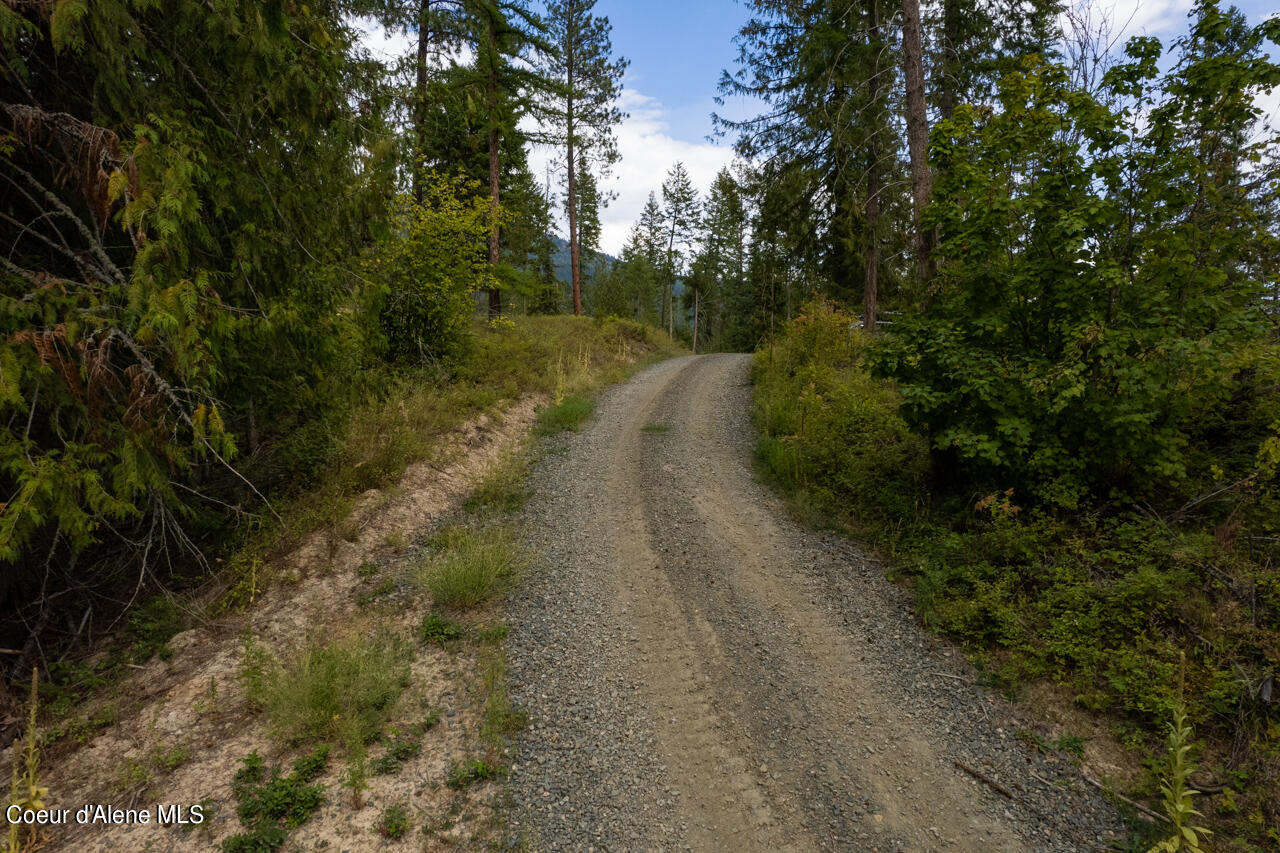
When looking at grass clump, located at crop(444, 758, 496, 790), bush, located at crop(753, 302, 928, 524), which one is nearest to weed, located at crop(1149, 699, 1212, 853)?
bush, located at crop(753, 302, 928, 524)

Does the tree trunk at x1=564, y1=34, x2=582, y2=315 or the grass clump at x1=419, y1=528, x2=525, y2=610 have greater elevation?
the tree trunk at x1=564, y1=34, x2=582, y2=315

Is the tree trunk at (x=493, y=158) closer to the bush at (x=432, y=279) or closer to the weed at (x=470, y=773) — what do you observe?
the bush at (x=432, y=279)

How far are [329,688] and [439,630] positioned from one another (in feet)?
3.52

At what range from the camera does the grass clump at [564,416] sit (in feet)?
36.5

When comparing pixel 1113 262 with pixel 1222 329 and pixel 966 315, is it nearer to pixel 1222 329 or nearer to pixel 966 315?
pixel 1222 329

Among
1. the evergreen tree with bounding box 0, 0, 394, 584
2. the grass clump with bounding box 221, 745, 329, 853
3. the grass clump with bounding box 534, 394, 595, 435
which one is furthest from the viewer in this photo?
the grass clump with bounding box 534, 394, 595, 435

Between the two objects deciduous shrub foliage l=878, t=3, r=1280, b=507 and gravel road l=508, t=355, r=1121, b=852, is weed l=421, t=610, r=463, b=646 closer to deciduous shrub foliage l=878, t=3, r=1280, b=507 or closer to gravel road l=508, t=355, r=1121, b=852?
gravel road l=508, t=355, r=1121, b=852

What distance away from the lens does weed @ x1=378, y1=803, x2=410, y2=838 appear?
10.4 ft

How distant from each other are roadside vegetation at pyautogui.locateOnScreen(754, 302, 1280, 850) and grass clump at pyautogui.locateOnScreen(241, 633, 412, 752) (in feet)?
16.2

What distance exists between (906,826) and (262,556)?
623 centimetres

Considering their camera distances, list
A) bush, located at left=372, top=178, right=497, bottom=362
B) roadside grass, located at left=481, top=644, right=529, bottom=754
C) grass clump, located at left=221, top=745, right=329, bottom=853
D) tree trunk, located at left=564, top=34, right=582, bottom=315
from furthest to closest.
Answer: tree trunk, located at left=564, top=34, right=582, bottom=315, bush, located at left=372, top=178, right=497, bottom=362, roadside grass, located at left=481, top=644, right=529, bottom=754, grass clump, located at left=221, top=745, right=329, bottom=853

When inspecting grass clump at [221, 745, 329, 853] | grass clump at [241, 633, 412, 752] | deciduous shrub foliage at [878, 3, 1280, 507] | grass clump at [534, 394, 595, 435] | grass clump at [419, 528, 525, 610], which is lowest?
grass clump at [221, 745, 329, 853]

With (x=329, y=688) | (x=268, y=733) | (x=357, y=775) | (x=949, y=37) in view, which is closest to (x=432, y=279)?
(x=329, y=688)

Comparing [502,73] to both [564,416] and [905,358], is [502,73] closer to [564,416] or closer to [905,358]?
[564,416]
